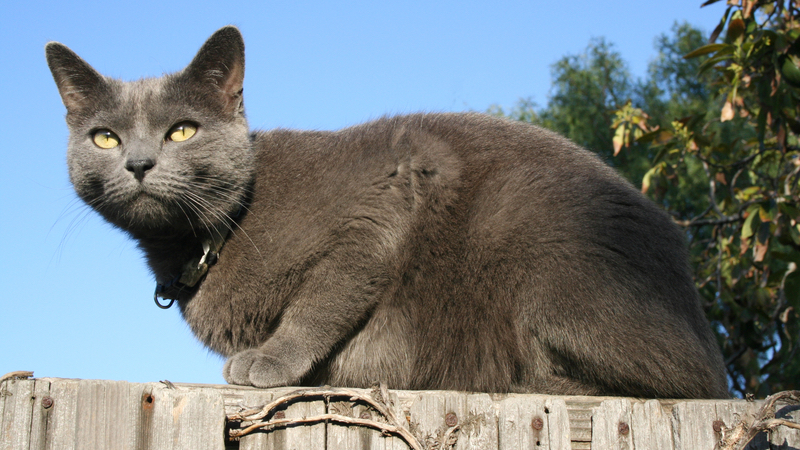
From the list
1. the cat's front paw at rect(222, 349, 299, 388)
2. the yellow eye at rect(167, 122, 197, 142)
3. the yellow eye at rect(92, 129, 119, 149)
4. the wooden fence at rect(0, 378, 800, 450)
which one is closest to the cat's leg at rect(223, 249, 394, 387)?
the cat's front paw at rect(222, 349, 299, 388)

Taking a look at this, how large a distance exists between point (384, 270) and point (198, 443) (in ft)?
2.75

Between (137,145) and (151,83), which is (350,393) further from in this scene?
(151,83)

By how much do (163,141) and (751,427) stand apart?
1760 mm

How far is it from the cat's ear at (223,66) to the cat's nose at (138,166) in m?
0.38

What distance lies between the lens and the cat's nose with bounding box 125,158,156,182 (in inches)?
75.2

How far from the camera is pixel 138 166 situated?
1.91 meters

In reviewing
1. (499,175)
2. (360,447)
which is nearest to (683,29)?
(499,175)

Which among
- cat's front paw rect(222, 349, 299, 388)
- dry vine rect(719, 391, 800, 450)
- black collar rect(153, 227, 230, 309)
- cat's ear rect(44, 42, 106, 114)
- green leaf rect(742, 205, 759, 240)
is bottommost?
dry vine rect(719, 391, 800, 450)

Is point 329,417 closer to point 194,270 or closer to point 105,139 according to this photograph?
point 194,270

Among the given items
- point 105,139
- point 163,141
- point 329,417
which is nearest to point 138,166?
point 163,141

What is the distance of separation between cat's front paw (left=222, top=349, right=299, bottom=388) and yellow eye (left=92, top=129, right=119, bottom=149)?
0.81m

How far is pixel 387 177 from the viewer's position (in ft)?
6.77

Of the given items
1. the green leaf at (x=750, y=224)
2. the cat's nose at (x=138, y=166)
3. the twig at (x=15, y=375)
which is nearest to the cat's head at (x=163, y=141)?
the cat's nose at (x=138, y=166)

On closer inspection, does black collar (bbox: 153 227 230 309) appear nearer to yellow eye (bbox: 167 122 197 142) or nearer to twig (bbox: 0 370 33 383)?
yellow eye (bbox: 167 122 197 142)
